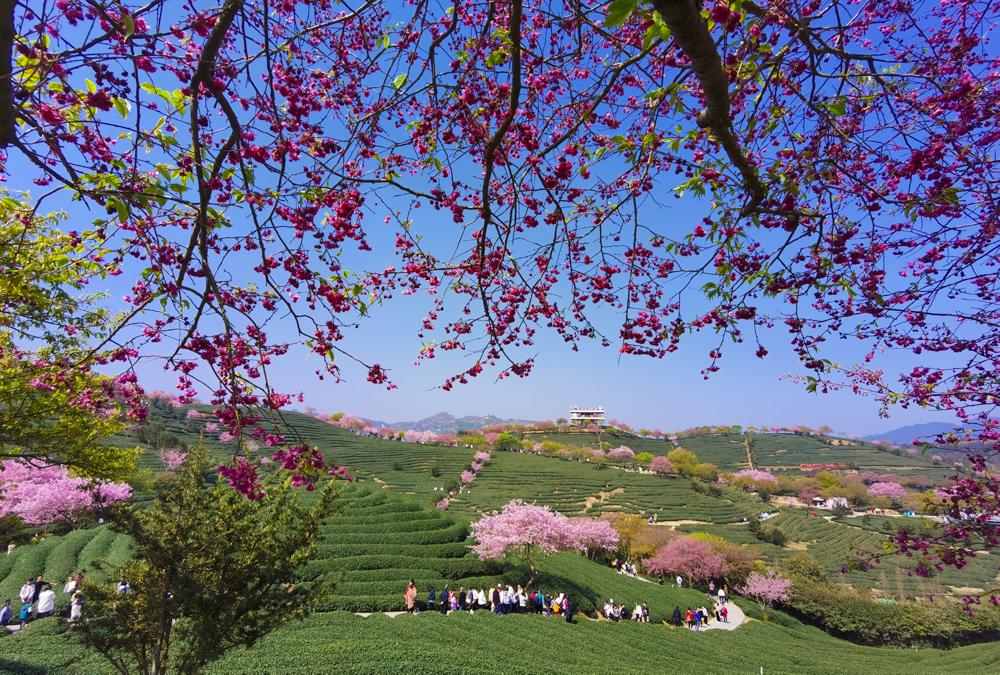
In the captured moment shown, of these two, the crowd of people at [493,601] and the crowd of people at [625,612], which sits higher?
the crowd of people at [493,601]

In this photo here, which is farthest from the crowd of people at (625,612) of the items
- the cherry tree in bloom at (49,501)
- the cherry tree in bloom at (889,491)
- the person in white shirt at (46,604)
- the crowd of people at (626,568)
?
the cherry tree in bloom at (889,491)

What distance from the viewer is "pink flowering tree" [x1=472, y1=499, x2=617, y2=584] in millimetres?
18859

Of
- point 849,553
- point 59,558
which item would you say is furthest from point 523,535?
point 849,553

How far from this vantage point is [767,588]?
25.2 meters

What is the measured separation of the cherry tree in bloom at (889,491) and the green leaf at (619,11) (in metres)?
79.3

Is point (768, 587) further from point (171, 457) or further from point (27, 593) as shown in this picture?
point (171, 457)

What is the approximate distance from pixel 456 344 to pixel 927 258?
369 cm

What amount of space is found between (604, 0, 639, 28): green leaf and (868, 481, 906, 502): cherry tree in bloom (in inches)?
3121

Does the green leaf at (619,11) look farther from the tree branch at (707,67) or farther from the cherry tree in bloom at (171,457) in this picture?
the cherry tree in bloom at (171,457)

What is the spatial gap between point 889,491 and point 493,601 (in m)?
70.9

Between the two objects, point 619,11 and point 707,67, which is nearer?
point 619,11

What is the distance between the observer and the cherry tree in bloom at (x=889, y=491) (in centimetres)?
6097

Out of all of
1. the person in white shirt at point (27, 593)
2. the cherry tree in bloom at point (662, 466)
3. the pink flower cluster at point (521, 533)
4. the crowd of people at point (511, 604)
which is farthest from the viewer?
the cherry tree in bloom at point (662, 466)

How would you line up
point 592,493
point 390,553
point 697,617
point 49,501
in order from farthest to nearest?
point 592,493, point 49,501, point 697,617, point 390,553
